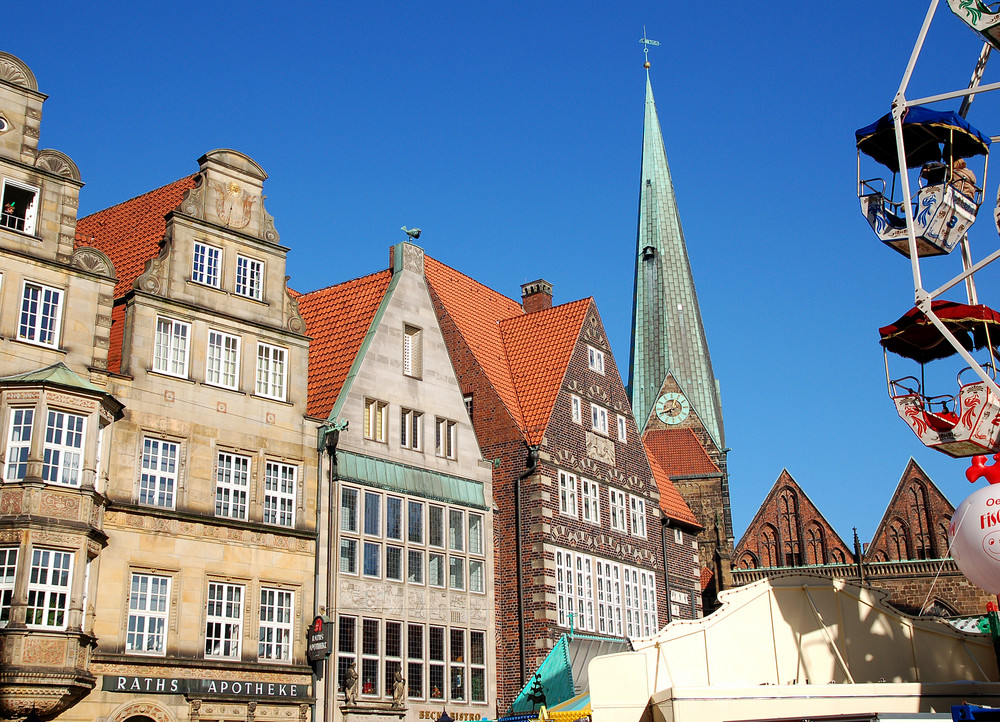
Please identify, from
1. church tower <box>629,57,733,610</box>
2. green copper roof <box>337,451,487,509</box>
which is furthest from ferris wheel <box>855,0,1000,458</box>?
church tower <box>629,57,733,610</box>

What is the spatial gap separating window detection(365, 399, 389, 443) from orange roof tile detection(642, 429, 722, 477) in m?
35.3

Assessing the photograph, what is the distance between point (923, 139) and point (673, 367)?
53.3 m

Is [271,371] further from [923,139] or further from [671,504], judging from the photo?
[671,504]

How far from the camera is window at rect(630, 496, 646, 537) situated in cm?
3597

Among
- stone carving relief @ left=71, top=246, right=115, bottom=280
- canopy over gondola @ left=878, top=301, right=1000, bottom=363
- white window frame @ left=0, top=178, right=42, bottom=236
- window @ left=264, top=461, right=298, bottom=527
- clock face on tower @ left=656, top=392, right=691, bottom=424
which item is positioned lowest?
window @ left=264, top=461, right=298, bottom=527

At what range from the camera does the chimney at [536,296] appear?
41.1 meters

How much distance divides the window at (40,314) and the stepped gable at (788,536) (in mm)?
49832

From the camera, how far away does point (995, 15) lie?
19.7m

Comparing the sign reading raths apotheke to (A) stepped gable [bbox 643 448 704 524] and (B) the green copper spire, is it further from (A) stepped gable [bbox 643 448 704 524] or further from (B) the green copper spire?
(B) the green copper spire

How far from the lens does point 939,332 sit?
19438 millimetres

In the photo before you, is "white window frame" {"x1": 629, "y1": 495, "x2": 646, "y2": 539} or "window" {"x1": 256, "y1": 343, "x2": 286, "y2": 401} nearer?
"window" {"x1": 256, "y1": 343, "x2": 286, "y2": 401}

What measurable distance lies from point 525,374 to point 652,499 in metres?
5.86

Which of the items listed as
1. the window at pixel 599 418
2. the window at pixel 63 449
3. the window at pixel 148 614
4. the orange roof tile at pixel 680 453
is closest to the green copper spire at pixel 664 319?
the orange roof tile at pixel 680 453

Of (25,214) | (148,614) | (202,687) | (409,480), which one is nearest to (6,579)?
(148,614)
